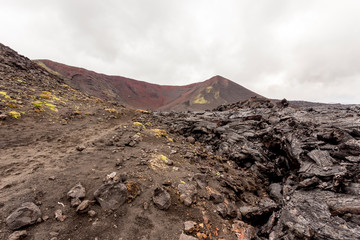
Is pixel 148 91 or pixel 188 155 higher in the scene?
pixel 148 91

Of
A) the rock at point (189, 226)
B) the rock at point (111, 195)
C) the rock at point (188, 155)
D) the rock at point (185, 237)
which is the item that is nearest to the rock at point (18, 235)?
the rock at point (111, 195)

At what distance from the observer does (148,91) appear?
115 m

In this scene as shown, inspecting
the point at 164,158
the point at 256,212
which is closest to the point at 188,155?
the point at 164,158

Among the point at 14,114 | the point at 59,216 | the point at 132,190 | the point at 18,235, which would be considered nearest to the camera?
the point at 18,235

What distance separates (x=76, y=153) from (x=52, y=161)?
3.58 feet

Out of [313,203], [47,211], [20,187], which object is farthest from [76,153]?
[313,203]

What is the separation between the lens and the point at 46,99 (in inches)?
606

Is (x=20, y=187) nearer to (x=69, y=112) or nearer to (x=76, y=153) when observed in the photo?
(x=76, y=153)

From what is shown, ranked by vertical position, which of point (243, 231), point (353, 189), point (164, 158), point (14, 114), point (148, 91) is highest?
point (148, 91)

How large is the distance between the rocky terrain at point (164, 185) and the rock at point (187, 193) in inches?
1.8

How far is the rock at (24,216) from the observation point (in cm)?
363

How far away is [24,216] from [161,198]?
3914 millimetres

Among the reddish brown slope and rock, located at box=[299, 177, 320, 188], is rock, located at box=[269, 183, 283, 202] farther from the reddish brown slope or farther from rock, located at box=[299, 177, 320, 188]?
the reddish brown slope

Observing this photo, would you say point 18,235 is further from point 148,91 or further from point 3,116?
point 148,91
